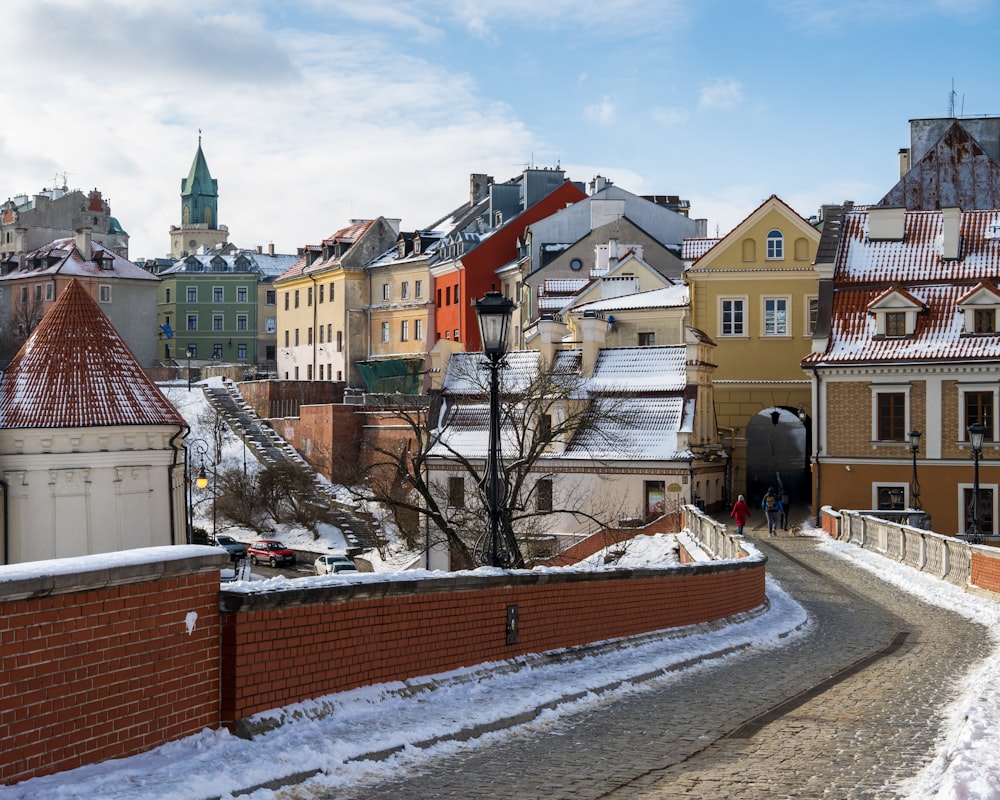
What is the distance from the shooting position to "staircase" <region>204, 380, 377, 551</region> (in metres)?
60.7

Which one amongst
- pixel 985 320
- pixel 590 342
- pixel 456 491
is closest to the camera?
pixel 985 320

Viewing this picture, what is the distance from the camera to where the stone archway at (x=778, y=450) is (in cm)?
5300

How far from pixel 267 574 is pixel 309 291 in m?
38.0

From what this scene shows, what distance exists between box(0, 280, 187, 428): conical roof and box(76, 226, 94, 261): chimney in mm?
59261

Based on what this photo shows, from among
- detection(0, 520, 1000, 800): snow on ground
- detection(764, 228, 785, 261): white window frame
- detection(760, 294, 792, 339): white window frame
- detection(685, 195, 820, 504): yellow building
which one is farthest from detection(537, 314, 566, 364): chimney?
detection(0, 520, 1000, 800): snow on ground

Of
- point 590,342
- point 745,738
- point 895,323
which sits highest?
point 895,323

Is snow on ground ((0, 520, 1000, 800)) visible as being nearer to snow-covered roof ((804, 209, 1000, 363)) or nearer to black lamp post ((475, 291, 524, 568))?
black lamp post ((475, 291, 524, 568))

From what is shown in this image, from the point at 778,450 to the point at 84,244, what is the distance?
Result: 55.6 metres

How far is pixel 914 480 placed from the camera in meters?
40.9

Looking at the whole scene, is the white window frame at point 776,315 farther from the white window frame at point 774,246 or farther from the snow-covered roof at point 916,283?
the snow-covered roof at point 916,283

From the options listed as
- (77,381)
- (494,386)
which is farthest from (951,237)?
(494,386)

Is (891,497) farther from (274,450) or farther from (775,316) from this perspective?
(274,450)

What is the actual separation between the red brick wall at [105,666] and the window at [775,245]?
43548 millimetres

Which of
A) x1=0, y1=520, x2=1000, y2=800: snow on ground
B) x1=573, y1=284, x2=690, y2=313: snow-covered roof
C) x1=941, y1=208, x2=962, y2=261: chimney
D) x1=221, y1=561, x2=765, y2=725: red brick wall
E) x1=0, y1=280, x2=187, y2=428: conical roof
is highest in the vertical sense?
x1=941, y1=208, x2=962, y2=261: chimney
